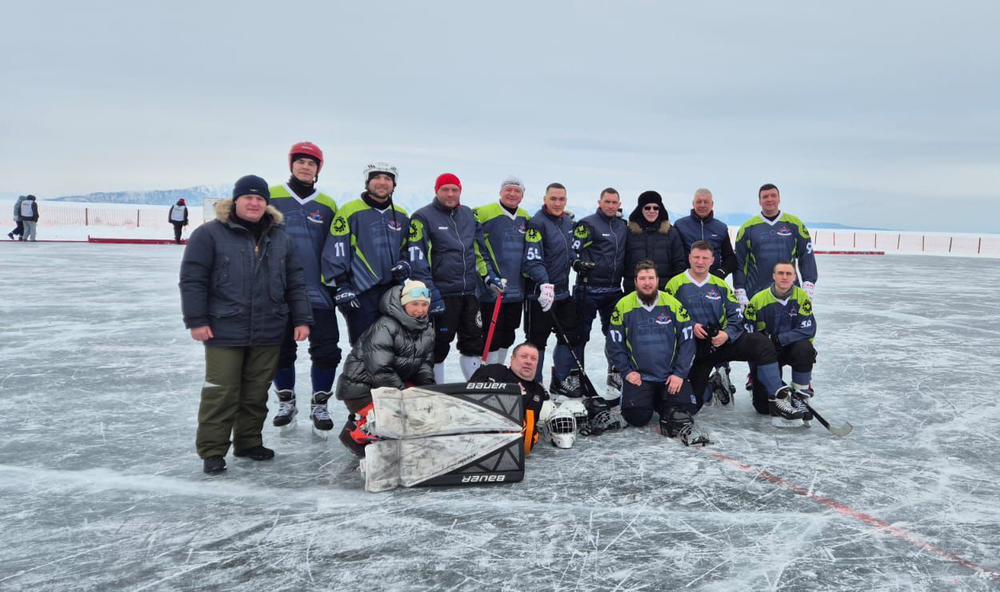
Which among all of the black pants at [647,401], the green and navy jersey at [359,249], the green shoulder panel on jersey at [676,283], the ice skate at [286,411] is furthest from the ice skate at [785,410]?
the ice skate at [286,411]

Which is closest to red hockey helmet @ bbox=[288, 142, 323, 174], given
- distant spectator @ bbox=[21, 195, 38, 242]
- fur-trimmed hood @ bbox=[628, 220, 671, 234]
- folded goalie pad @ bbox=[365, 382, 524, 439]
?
folded goalie pad @ bbox=[365, 382, 524, 439]

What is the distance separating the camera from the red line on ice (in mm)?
2709

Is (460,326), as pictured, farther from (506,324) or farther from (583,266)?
(583,266)

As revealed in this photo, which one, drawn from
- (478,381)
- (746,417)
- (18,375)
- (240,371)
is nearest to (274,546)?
(240,371)

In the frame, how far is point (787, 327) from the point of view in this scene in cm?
500

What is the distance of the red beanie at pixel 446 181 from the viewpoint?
4.64m

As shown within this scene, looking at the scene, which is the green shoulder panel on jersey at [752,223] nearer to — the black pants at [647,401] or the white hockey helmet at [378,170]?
the black pants at [647,401]

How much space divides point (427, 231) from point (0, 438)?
2.96 metres

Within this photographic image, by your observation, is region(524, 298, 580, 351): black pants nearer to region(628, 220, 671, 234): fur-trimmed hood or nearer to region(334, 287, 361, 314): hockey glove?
region(628, 220, 671, 234): fur-trimmed hood

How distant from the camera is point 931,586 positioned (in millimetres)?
2525

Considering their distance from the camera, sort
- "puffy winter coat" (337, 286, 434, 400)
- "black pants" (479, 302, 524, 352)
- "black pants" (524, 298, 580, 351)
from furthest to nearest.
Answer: "black pants" (524, 298, 580, 351) → "black pants" (479, 302, 524, 352) → "puffy winter coat" (337, 286, 434, 400)

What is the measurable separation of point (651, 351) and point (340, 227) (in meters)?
2.25

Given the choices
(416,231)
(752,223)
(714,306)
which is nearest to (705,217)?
(752,223)

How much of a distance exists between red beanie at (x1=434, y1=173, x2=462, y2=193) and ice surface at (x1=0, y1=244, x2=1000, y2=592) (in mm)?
1804
